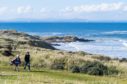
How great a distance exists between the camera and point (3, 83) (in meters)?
28.0

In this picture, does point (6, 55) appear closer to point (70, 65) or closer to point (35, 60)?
point (35, 60)

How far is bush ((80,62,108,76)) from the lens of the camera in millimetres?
43841

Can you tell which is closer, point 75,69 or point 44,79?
point 44,79

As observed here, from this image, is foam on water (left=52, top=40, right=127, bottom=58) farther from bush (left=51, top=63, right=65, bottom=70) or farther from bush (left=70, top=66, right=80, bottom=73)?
bush (left=70, top=66, right=80, bottom=73)

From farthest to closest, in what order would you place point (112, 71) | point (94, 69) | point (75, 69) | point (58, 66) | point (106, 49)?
point (106, 49), point (58, 66), point (112, 71), point (75, 69), point (94, 69)

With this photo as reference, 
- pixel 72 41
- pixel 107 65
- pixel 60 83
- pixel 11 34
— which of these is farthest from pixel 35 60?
pixel 72 41

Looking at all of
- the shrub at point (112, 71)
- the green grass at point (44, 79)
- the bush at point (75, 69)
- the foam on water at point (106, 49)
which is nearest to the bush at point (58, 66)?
the bush at point (75, 69)

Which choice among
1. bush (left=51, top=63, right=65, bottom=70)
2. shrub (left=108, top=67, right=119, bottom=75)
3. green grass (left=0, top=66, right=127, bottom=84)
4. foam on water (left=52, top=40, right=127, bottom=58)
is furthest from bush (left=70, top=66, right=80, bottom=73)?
foam on water (left=52, top=40, right=127, bottom=58)

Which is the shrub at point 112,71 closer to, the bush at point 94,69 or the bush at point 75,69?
the bush at point 94,69

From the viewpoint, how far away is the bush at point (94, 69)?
144ft

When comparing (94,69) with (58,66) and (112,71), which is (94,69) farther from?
(58,66)

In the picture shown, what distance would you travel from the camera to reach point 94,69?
43.9 metres

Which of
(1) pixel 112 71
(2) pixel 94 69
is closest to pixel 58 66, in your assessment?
(2) pixel 94 69

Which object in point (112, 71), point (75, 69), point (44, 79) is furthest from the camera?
point (112, 71)
